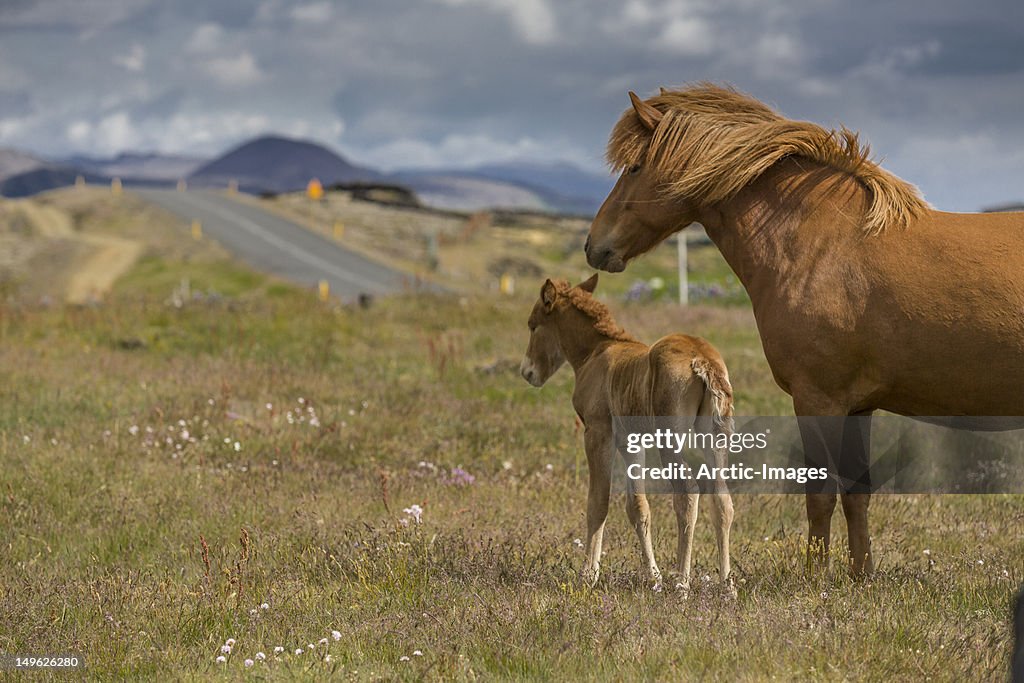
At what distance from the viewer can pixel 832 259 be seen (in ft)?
19.8

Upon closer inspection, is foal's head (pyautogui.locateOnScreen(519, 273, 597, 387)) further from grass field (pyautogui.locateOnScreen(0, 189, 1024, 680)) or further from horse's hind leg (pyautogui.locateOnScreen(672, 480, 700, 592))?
horse's hind leg (pyautogui.locateOnScreen(672, 480, 700, 592))

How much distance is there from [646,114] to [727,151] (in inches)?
22.6

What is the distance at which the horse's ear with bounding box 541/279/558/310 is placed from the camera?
700 cm

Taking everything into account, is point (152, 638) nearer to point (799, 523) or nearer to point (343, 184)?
point (799, 523)

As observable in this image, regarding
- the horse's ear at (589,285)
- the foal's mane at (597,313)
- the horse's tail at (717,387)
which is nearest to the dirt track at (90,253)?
the horse's ear at (589,285)

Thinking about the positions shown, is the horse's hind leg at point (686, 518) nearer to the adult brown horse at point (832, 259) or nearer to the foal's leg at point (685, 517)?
the foal's leg at point (685, 517)

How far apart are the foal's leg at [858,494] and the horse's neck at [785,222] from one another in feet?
3.32

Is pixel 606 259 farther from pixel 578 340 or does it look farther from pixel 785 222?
pixel 785 222

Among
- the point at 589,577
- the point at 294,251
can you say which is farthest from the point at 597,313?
the point at 294,251

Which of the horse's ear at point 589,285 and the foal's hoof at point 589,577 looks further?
the horse's ear at point 589,285

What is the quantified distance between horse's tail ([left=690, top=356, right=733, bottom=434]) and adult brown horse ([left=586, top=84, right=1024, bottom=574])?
52 centimetres

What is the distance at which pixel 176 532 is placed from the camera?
7.85 metres

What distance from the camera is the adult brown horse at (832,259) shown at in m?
5.67

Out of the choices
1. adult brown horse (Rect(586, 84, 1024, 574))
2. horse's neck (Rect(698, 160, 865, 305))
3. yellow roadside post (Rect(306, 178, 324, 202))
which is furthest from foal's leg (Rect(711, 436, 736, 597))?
yellow roadside post (Rect(306, 178, 324, 202))
